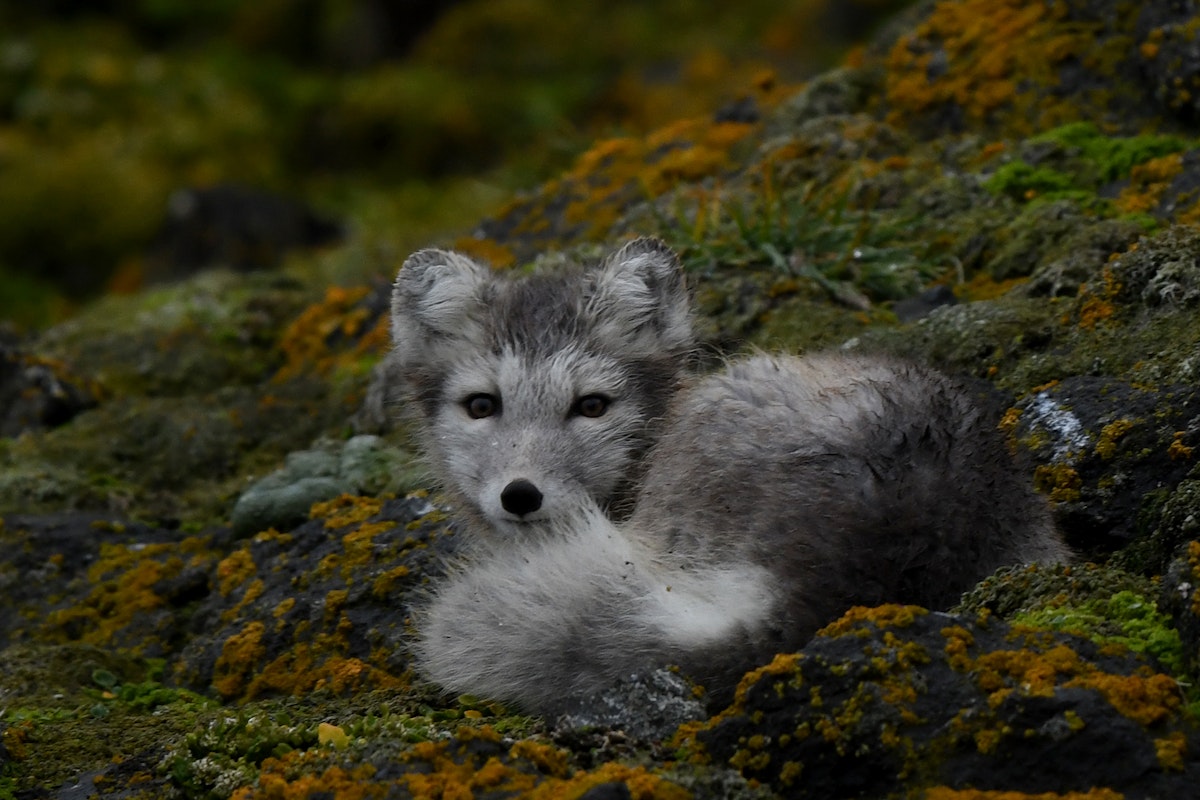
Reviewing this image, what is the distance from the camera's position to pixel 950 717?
342 centimetres

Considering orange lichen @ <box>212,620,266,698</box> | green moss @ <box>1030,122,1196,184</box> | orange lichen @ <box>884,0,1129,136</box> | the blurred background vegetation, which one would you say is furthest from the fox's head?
the blurred background vegetation

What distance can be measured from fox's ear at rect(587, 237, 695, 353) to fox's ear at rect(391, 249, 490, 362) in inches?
20.0

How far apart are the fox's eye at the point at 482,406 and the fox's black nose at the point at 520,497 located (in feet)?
1.92

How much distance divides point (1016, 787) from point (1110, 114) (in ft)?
18.9

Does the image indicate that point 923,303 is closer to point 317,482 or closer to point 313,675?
point 317,482

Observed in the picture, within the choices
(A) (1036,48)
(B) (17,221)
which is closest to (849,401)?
(A) (1036,48)

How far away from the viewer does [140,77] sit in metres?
19.5

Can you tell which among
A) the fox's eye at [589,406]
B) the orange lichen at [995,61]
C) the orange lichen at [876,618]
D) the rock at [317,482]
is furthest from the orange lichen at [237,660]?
the orange lichen at [995,61]

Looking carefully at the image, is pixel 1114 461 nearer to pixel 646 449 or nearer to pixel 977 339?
pixel 977 339

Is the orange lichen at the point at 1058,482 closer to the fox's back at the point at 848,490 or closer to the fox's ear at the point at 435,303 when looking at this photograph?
the fox's back at the point at 848,490

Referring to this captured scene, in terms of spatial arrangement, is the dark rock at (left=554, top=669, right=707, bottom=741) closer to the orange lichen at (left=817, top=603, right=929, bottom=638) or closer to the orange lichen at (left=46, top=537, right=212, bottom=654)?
the orange lichen at (left=817, top=603, right=929, bottom=638)

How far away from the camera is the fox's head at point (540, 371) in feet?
16.7

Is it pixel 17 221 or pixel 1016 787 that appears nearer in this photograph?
pixel 1016 787

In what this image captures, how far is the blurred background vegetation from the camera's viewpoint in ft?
53.0
